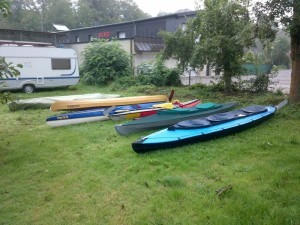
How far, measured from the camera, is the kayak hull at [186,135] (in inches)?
194

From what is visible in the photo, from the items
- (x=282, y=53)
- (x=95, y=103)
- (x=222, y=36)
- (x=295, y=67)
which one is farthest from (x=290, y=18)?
(x=282, y=53)

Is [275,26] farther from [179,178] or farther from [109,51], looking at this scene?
[109,51]

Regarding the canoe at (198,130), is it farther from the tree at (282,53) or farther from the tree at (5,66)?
the tree at (282,53)

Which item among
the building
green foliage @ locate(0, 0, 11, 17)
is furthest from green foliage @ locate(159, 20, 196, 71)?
green foliage @ locate(0, 0, 11, 17)

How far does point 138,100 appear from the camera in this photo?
9.18 m

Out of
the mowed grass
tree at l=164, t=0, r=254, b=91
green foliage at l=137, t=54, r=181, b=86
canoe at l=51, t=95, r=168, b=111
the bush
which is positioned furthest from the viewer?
green foliage at l=137, t=54, r=181, b=86

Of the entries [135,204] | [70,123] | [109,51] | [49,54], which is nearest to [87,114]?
[70,123]

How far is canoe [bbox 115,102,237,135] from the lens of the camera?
625 centimetres

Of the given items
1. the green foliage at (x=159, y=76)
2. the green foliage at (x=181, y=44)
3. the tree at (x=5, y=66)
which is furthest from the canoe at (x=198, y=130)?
the green foliage at (x=159, y=76)

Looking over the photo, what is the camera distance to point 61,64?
1518cm

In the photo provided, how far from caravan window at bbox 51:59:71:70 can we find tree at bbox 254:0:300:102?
36.5ft

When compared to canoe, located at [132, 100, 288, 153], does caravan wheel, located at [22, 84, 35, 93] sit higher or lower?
higher

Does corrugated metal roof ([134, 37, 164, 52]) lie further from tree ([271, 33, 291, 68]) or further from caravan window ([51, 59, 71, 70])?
tree ([271, 33, 291, 68])

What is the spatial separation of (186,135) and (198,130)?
40cm
